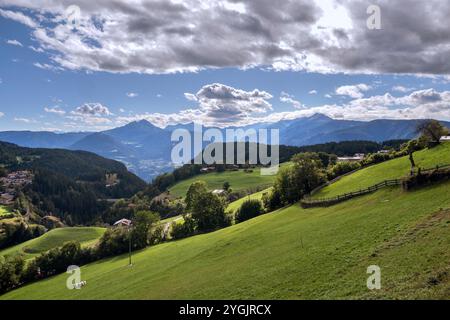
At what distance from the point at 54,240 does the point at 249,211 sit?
10406 centimetres

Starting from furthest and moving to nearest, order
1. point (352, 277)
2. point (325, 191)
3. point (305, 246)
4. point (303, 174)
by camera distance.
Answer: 1. point (303, 174)
2. point (325, 191)
3. point (305, 246)
4. point (352, 277)

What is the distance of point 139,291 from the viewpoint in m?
42.2

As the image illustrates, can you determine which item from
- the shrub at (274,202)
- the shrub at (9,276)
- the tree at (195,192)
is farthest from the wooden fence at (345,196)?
the shrub at (9,276)

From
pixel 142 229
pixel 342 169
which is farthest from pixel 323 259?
pixel 142 229

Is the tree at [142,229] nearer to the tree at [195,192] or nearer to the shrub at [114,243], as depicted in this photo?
the shrub at [114,243]

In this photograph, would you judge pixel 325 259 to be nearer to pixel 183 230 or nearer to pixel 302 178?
pixel 302 178

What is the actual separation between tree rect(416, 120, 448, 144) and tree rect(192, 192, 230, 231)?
5114 cm

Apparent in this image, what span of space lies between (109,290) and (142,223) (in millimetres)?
44051

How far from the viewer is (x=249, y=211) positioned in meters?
92.0

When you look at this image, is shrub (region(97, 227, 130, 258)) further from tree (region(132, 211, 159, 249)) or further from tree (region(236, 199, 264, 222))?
tree (region(236, 199, 264, 222))
